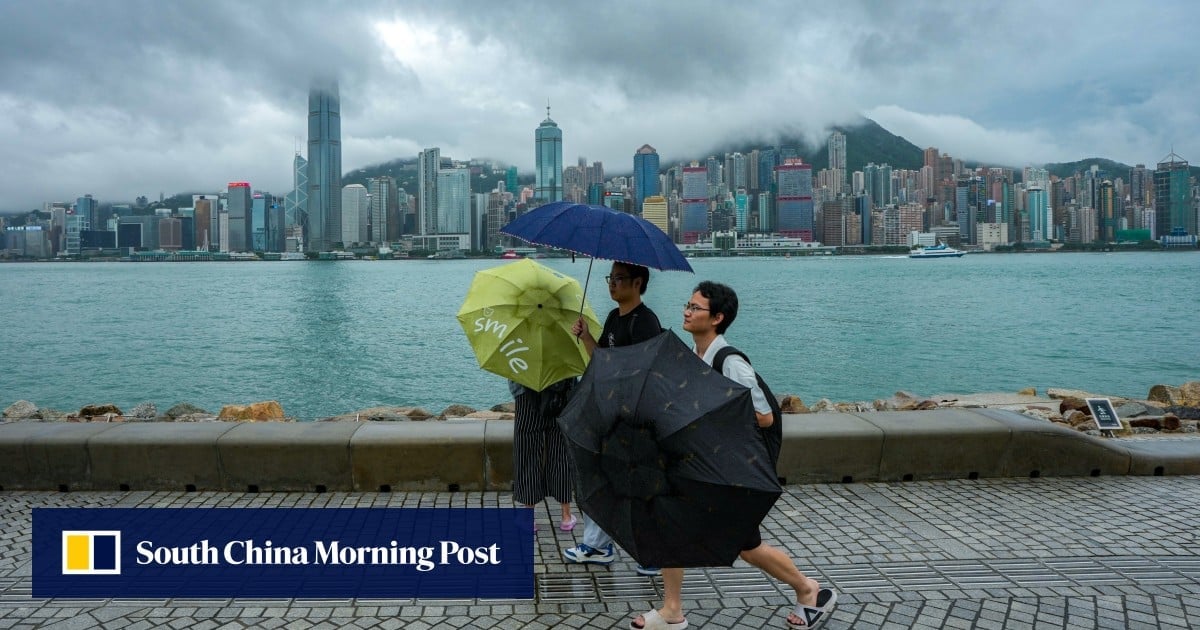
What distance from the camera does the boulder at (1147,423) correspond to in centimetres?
997

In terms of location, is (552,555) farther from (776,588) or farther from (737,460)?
(737,460)

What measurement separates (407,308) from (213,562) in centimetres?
5813

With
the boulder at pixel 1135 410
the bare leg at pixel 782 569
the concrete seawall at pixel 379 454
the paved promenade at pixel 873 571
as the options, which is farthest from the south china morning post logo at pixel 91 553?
the boulder at pixel 1135 410

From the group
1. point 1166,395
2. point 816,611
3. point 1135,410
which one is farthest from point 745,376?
point 1166,395

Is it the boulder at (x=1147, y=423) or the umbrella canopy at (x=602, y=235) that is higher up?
the umbrella canopy at (x=602, y=235)

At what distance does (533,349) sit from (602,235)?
866mm

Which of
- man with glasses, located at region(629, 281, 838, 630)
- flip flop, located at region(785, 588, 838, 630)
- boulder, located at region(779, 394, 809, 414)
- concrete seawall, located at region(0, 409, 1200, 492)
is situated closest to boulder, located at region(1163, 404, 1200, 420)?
boulder, located at region(779, 394, 809, 414)

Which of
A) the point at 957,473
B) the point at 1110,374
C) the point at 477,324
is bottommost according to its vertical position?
the point at 1110,374

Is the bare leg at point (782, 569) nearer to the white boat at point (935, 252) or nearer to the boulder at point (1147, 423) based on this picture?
the boulder at point (1147, 423)

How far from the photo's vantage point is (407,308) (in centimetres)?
6203

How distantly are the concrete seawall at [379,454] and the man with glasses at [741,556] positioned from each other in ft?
8.29

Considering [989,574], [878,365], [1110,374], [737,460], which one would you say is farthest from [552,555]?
[1110,374]

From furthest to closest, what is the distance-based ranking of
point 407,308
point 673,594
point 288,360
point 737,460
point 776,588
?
1. point 407,308
2. point 288,360
3. point 776,588
4. point 673,594
5. point 737,460

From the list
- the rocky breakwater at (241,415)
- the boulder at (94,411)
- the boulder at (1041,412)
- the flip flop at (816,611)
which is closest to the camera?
the flip flop at (816,611)
